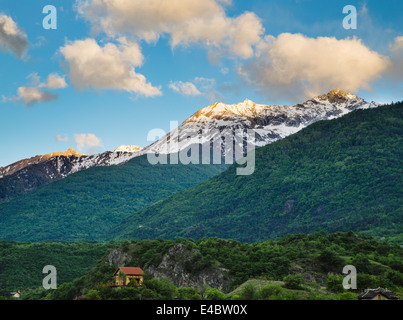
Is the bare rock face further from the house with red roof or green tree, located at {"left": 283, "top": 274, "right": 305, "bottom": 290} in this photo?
green tree, located at {"left": 283, "top": 274, "right": 305, "bottom": 290}

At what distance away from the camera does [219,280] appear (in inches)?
6280

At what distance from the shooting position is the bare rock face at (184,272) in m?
160

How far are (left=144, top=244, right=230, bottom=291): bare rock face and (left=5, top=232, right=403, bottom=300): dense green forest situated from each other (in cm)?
66

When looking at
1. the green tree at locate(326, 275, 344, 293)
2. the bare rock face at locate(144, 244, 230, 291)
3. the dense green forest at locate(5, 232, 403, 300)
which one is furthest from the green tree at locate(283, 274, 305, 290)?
the bare rock face at locate(144, 244, 230, 291)

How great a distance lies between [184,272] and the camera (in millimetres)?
168000

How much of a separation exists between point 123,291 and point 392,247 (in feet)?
339

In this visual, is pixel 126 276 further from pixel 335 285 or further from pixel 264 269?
pixel 335 285

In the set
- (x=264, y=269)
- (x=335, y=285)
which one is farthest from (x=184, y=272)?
(x=335, y=285)

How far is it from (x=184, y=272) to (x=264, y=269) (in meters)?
24.5

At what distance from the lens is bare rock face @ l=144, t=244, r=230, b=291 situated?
160000mm

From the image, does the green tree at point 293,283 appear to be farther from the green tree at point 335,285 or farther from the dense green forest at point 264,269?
the green tree at point 335,285

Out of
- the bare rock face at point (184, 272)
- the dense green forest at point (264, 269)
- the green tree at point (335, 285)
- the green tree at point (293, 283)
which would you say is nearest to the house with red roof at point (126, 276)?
the dense green forest at point (264, 269)
